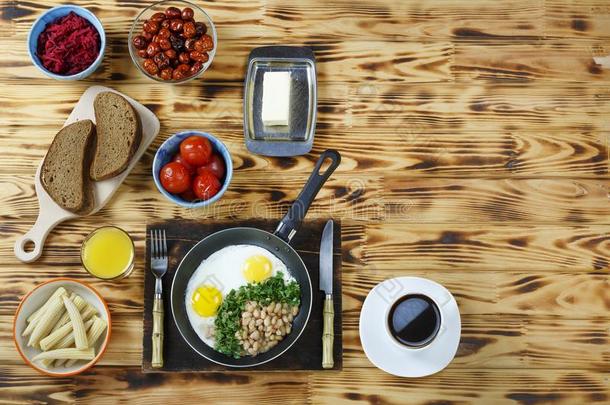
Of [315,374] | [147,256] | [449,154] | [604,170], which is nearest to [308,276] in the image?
[315,374]

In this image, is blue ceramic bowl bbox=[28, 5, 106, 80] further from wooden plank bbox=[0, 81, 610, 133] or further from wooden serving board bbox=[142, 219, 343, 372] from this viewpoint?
wooden serving board bbox=[142, 219, 343, 372]

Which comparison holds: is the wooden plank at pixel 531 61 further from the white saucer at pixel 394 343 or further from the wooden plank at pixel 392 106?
the white saucer at pixel 394 343

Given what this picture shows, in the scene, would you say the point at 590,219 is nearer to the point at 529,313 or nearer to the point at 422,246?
the point at 529,313

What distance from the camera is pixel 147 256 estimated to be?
1.69 metres

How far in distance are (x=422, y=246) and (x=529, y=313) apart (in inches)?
14.1

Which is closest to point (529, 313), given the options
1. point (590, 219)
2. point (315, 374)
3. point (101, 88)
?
point (590, 219)

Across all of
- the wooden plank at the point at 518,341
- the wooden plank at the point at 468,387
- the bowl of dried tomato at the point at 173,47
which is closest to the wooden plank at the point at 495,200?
the wooden plank at the point at 518,341

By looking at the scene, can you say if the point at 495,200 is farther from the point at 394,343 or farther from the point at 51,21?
the point at 51,21

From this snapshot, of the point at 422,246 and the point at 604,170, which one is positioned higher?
the point at 604,170

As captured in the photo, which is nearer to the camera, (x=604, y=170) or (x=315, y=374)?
(x=315, y=374)

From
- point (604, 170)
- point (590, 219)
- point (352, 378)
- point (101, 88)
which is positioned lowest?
point (352, 378)

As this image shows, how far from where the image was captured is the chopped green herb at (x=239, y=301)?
158 cm

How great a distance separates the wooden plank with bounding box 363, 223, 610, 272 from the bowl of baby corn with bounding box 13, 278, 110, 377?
77 centimetres

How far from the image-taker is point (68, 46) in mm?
1723
